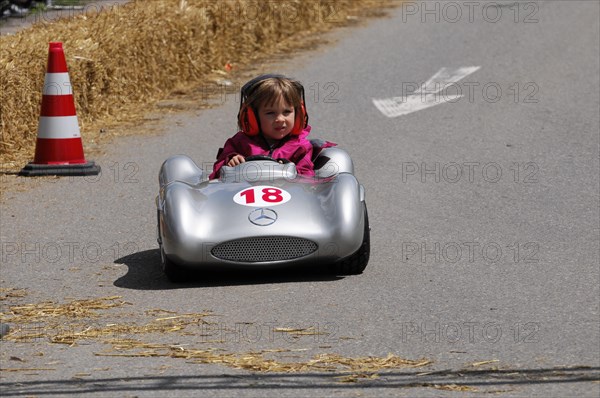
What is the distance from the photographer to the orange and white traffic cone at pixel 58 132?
10.8 m

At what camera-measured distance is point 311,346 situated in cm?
598

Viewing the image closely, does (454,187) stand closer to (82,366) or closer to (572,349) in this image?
(572,349)

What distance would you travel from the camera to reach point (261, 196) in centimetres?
740

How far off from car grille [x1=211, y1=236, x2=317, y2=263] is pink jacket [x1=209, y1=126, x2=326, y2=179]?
0.95 m

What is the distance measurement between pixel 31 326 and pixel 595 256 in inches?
132

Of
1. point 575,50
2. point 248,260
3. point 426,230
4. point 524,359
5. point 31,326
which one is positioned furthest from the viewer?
point 575,50

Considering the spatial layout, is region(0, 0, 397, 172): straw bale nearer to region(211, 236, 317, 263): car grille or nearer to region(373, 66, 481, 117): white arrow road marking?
region(373, 66, 481, 117): white arrow road marking

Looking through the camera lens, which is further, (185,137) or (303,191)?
(185,137)

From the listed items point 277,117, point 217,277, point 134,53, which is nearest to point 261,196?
point 217,277

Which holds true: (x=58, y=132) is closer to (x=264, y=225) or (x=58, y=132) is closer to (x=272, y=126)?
(x=272, y=126)

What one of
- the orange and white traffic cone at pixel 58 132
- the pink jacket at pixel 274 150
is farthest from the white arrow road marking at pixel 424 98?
the pink jacket at pixel 274 150

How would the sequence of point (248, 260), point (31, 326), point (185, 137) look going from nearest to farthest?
point (31, 326) → point (248, 260) → point (185, 137)

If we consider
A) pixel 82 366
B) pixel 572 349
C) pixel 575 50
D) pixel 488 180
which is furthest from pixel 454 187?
pixel 575 50

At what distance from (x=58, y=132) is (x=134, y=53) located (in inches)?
121
